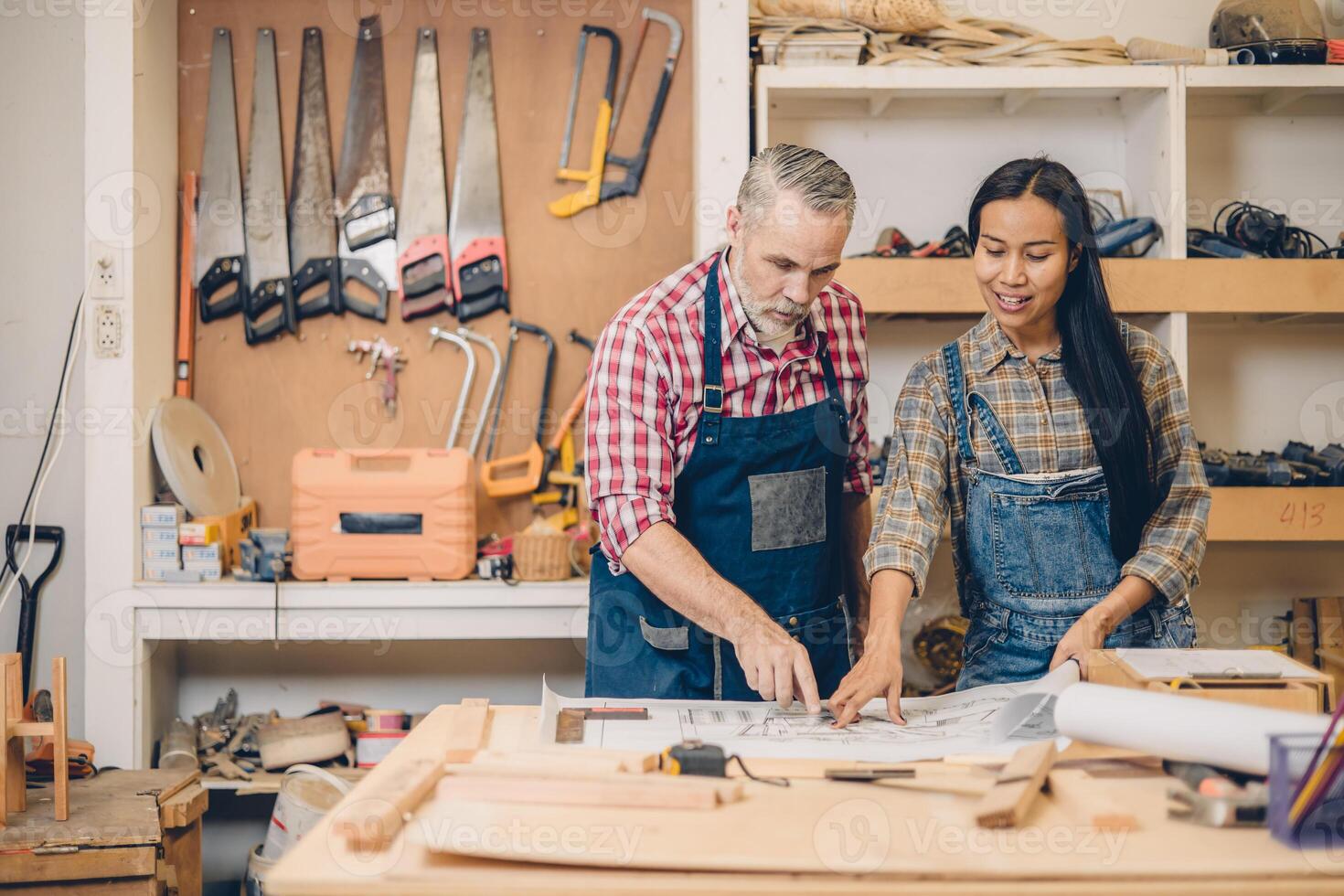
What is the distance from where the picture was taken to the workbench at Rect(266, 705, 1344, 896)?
83 centimetres

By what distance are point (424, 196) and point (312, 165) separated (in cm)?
30

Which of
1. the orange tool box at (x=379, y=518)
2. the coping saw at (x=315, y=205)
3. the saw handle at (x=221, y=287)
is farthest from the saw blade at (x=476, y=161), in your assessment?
the orange tool box at (x=379, y=518)

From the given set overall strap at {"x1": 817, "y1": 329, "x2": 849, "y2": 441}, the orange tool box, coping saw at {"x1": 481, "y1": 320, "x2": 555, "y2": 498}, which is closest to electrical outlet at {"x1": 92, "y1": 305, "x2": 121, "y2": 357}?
the orange tool box

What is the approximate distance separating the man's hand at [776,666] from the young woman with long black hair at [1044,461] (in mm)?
212

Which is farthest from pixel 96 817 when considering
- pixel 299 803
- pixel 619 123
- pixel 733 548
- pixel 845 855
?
pixel 619 123

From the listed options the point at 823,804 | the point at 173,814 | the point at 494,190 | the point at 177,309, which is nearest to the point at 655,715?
the point at 823,804

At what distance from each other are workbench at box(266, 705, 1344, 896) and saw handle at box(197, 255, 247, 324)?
7.25 ft

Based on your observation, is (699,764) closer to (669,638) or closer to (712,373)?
(669,638)

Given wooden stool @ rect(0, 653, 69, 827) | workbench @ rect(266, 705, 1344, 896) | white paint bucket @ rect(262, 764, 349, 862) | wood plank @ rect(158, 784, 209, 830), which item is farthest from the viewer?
white paint bucket @ rect(262, 764, 349, 862)

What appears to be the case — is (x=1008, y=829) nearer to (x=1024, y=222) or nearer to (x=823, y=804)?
(x=823, y=804)

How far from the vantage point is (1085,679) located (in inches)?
54.5

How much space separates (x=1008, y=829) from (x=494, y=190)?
2.34 metres

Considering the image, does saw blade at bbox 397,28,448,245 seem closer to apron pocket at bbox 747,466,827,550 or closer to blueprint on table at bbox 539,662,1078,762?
apron pocket at bbox 747,466,827,550

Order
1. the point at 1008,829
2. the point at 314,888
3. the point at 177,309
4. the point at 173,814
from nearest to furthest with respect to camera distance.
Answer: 1. the point at 314,888
2. the point at 1008,829
3. the point at 173,814
4. the point at 177,309
